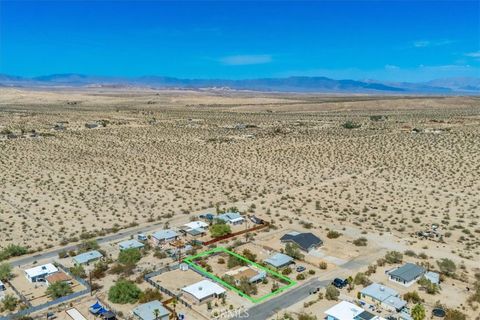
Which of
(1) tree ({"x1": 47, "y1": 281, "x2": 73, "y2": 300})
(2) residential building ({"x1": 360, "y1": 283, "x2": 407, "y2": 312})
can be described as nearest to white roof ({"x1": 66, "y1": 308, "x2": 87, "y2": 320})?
(1) tree ({"x1": 47, "y1": 281, "x2": 73, "y2": 300})

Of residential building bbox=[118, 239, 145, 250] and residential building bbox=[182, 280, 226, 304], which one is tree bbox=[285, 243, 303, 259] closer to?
residential building bbox=[182, 280, 226, 304]

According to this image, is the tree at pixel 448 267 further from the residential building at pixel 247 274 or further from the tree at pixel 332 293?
the residential building at pixel 247 274

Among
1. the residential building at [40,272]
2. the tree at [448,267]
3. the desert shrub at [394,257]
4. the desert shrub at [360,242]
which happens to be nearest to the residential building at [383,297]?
the desert shrub at [394,257]

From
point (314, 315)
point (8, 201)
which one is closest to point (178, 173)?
point (8, 201)

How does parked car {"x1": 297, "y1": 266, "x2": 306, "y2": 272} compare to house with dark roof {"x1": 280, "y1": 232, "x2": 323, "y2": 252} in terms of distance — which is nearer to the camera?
parked car {"x1": 297, "y1": 266, "x2": 306, "y2": 272}

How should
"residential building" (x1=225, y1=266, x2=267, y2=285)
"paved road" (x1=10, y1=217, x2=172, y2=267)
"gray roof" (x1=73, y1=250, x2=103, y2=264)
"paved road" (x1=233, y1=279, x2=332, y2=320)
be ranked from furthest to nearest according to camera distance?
"paved road" (x1=10, y1=217, x2=172, y2=267)
"gray roof" (x1=73, y1=250, x2=103, y2=264)
"residential building" (x1=225, y1=266, x2=267, y2=285)
"paved road" (x1=233, y1=279, x2=332, y2=320)
